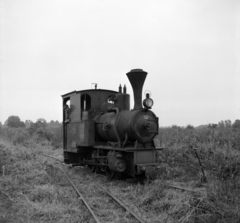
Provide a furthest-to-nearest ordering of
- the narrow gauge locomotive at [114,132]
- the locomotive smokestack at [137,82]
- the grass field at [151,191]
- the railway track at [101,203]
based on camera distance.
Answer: the locomotive smokestack at [137,82] < the narrow gauge locomotive at [114,132] < the railway track at [101,203] < the grass field at [151,191]

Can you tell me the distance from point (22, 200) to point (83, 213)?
1.70 metres

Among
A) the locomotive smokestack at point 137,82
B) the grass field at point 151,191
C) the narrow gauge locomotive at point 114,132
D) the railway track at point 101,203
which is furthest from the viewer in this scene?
the locomotive smokestack at point 137,82

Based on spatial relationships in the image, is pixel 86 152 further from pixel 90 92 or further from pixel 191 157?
pixel 191 157

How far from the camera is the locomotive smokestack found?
791cm

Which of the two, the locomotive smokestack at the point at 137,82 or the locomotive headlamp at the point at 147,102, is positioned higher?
the locomotive smokestack at the point at 137,82

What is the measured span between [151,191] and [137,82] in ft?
10.5

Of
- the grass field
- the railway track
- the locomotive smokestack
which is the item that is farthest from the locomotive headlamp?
the railway track

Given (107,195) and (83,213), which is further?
(107,195)

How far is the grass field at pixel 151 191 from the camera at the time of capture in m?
4.96

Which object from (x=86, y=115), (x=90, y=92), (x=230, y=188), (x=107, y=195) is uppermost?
(x=90, y=92)

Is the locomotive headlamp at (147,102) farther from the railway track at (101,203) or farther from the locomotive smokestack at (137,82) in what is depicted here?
the railway track at (101,203)

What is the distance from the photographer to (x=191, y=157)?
394 inches

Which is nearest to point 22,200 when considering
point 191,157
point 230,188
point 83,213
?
point 83,213

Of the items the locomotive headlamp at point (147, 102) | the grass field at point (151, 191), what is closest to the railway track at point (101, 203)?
the grass field at point (151, 191)
